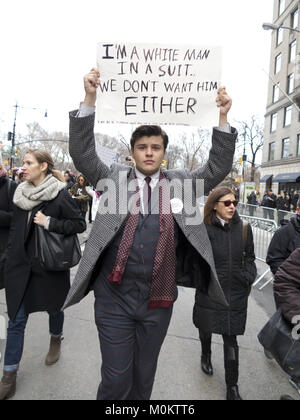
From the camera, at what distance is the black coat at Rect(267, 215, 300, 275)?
3072 mm

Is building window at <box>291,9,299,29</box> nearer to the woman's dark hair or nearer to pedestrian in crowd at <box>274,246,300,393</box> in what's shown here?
the woman's dark hair

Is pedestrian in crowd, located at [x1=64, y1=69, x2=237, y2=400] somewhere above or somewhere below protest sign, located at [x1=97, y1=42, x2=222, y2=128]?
below

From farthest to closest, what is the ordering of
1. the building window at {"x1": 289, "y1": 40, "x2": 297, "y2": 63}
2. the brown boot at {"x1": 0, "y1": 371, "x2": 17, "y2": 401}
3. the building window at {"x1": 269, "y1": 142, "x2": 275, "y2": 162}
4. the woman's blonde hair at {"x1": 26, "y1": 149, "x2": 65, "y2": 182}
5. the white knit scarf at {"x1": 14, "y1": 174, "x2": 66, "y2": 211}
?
the building window at {"x1": 269, "y1": 142, "x2": 275, "y2": 162}, the building window at {"x1": 289, "y1": 40, "x2": 297, "y2": 63}, the woman's blonde hair at {"x1": 26, "y1": 149, "x2": 65, "y2": 182}, the white knit scarf at {"x1": 14, "y1": 174, "x2": 66, "y2": 211}, the brown boot at {"x1": 0, "y1": 371, "x2": 17, "y2": 401}

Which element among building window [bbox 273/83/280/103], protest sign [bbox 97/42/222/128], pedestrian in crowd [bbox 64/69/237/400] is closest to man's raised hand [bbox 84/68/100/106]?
pedestrian in crowd [bbox 64/69/237/400]

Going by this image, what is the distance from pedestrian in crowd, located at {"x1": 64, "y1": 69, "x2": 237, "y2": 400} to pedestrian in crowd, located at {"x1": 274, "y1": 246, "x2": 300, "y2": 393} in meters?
0.39

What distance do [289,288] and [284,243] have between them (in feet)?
3.89

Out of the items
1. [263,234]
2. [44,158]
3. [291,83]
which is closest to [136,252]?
[44,158]

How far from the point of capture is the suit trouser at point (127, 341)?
6.29 ft

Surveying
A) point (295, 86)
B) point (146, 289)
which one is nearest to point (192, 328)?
point (146, 289)

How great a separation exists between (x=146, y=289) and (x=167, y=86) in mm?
1492

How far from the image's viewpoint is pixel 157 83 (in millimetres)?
2293

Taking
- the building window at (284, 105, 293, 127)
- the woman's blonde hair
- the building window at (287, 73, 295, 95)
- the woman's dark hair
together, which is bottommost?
the woman's dark hair

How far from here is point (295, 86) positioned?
28.6 m

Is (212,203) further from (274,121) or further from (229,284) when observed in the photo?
(274,121)
